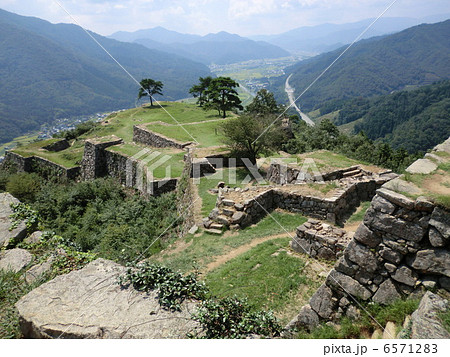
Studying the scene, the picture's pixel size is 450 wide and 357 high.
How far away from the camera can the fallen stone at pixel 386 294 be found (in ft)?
13.1

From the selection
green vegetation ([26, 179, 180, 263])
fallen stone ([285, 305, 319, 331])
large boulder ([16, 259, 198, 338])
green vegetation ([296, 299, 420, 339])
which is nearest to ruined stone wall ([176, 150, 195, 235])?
green vegetation ([26, 179, 180, 263])

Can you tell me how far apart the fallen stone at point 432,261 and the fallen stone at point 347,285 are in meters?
0.83

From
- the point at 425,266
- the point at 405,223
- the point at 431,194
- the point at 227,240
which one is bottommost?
the point at 227,240

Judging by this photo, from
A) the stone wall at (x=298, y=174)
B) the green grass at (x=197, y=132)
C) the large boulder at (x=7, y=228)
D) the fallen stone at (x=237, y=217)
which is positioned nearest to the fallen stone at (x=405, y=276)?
the fallen stone at (x=237, y=217)

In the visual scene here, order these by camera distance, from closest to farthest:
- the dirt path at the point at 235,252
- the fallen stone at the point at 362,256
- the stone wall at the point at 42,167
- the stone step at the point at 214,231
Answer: the fallen stone at the point at 362,256 → the dirt path at the point at 235,252 → the stone step at the point at 214,231 → the stone wall at the point at 42,167

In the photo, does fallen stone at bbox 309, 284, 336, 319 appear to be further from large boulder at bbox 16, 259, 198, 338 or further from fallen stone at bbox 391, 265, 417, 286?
large boulder at bbox 16, 259, 198, 338

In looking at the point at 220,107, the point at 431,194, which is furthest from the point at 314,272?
the point at 220,107

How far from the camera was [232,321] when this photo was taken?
156 inches

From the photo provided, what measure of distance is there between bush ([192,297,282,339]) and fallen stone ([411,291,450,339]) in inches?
72.2

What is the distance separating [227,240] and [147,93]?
3824 cm

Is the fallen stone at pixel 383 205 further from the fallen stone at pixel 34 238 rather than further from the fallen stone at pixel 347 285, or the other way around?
the fallen stone at pixel 34 238

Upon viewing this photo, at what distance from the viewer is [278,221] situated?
34.0 feet

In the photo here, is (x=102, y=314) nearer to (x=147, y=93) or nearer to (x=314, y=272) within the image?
(x=314, y=272)

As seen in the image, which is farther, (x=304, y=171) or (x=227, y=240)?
(x=304, y=171)
